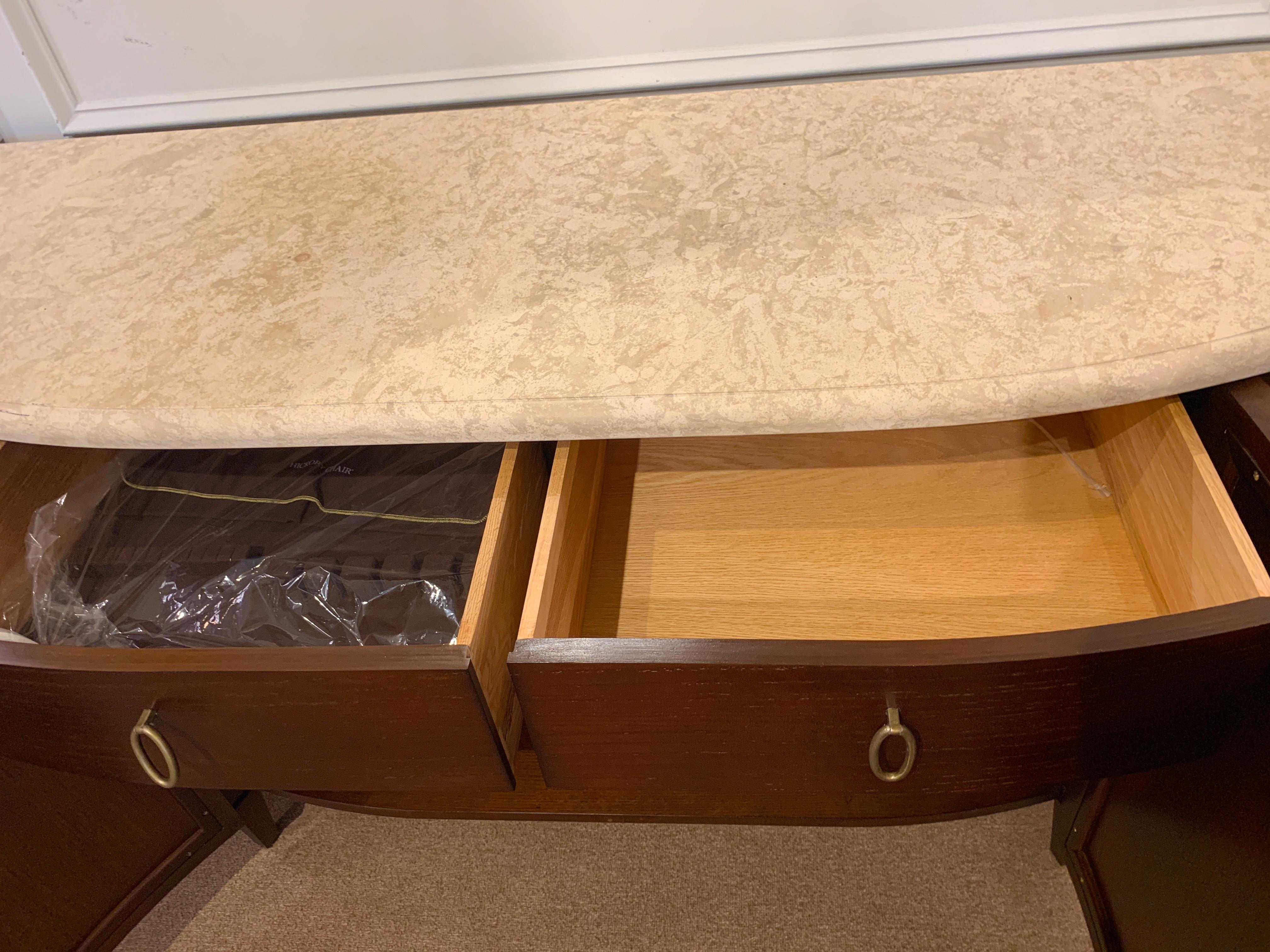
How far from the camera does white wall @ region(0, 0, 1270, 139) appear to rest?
0.88 metres

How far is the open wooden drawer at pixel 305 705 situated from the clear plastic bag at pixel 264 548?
10cm

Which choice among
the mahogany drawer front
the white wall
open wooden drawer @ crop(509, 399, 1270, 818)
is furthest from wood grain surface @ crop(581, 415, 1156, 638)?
the white wall

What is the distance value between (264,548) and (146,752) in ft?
0.64

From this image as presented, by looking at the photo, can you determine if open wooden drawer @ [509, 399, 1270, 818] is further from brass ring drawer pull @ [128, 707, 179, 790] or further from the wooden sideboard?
brass ring drawer pull @ [128, 707, 179, 790]

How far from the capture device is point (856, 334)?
0.58m

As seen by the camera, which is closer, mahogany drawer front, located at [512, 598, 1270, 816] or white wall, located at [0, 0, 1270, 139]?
mahogany drawer front, located at [512, 598, 1270, 816]

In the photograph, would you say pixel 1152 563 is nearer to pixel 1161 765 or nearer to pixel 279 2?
pixel 1161 765

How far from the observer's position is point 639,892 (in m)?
0.97

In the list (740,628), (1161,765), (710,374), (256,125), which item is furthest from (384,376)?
(1161,765)

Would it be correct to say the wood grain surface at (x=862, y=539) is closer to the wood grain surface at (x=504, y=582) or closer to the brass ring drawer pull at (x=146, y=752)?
the wood grain surface at (x=504, y=582)

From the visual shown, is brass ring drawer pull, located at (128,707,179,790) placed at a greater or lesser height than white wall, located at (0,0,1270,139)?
lesser

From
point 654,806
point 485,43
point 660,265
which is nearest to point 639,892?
point 654,806

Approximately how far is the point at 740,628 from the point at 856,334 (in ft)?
0.89

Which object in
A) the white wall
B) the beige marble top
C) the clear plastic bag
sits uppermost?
the white wall
